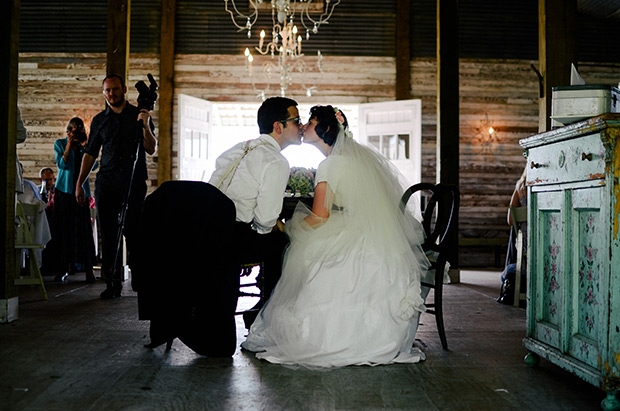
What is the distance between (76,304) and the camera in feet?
15.0

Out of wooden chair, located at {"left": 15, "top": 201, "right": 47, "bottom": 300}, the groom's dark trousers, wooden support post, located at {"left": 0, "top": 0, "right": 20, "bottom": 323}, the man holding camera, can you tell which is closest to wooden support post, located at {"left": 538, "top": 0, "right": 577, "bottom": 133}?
the groom's dark trousers

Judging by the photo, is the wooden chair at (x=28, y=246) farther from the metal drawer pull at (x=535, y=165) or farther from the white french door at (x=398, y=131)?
the white french door at (x=398, y=131)

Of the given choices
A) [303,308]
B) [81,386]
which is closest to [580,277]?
[303,308]

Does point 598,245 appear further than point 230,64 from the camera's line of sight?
No

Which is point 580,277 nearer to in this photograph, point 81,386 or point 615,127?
point 615,127

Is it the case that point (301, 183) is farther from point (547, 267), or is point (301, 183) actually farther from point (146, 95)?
point (547, 267)

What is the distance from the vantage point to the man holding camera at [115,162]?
4.87 metres

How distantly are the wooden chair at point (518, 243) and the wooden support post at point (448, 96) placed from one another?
180 centimetres

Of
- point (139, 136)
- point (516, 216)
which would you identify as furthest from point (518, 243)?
point (139, 136)

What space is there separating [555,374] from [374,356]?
81cm

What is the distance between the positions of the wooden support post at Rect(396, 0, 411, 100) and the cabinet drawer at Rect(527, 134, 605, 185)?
255 inches

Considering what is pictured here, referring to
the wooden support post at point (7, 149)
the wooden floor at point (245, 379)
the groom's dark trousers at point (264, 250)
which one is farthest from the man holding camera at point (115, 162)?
the groom's dark trousers at point (264, 250)

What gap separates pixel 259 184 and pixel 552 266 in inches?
57.2

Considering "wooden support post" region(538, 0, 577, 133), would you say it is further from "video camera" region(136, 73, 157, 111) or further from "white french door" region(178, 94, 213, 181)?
"white french door" region(178, 94, 213, 181)
